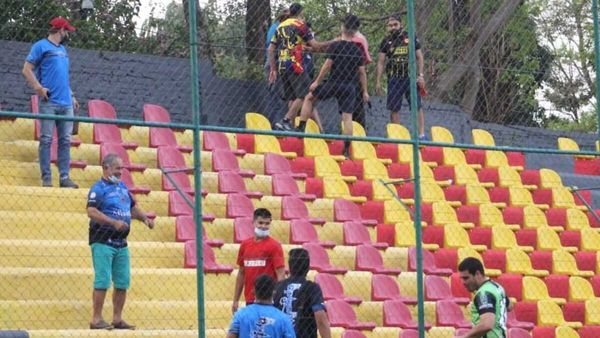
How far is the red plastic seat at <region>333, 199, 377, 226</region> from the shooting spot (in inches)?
679

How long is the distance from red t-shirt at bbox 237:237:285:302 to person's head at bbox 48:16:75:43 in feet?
8.89

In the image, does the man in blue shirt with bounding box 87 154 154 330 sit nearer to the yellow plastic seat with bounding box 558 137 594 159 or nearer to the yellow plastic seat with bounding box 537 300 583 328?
the yellow plastic seat with bounding box 537 300 583 328

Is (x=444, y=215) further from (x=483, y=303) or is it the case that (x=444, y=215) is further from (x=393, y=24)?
(x=483, y=303)

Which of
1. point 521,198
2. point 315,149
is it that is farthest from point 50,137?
point 521,198

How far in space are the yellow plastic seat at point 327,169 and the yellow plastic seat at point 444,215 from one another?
3.25ft

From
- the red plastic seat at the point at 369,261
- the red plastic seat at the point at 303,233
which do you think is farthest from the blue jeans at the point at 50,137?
the red plastic seat at the point at 369,261

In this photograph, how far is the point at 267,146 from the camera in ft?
58.7

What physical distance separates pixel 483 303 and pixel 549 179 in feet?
26.7

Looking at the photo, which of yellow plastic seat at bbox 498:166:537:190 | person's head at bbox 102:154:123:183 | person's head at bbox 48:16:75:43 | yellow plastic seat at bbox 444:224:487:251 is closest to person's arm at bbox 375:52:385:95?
yellow plastic seat at bbox 444:224:487:251

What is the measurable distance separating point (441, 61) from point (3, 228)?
232 inches

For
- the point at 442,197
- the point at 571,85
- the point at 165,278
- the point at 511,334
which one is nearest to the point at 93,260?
the point at 165,278

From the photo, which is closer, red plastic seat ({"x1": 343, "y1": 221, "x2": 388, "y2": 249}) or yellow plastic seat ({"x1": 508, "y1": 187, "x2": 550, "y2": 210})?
red plastic seat ({"x1": 343, "y1": 221, "x2": 388, "y2": 249})

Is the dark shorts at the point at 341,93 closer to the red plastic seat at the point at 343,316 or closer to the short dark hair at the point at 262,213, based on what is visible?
the red plastic seat at the point at 343,316

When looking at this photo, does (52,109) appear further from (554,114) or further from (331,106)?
(554,114)
